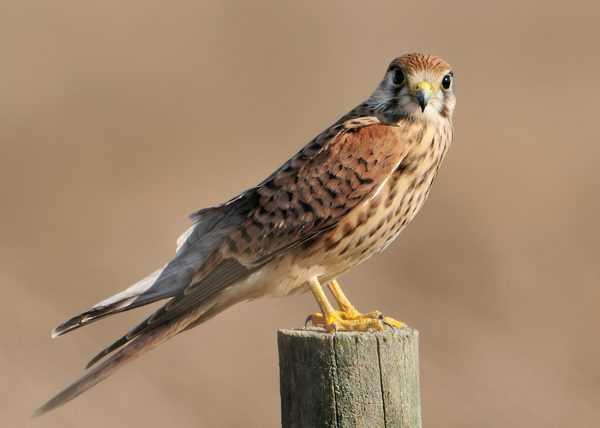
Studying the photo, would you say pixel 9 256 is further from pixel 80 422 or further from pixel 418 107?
pixel 418 107

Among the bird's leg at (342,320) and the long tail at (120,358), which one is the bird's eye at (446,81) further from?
the long tail at (120,358)

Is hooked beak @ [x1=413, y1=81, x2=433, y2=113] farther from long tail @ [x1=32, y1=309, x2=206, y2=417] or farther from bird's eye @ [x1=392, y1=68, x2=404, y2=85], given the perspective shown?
long tail @ [x1=32, y1=309, x2=206, y2=417]

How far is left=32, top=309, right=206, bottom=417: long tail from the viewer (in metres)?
4.81

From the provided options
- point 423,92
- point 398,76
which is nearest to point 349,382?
point 423,92

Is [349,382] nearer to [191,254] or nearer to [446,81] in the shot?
[191,254]

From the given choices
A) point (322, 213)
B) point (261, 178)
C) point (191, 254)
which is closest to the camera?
point (322, 213)

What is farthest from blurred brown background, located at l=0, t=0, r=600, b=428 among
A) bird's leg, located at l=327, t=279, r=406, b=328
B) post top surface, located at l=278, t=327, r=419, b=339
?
post top surface, located at l=278, t=327, r=419, b=339

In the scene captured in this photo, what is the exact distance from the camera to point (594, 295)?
10.5 meters

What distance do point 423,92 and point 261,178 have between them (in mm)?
6327

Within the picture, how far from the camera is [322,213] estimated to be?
5.44 metres

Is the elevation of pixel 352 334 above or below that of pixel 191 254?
below

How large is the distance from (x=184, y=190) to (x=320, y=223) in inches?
261

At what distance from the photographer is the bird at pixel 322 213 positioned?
17.8 ft

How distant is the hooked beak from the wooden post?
4.43 ft
